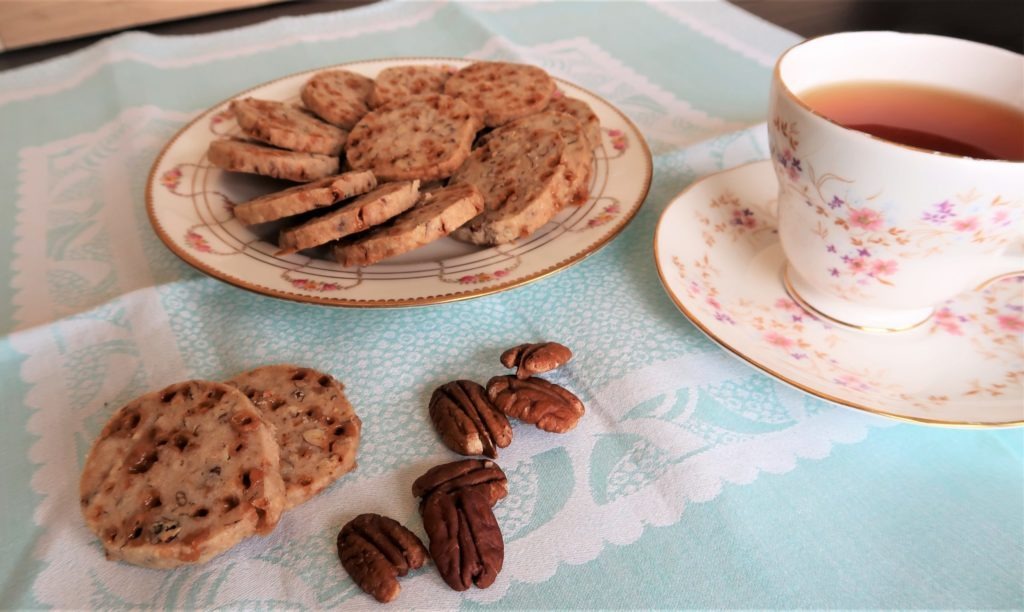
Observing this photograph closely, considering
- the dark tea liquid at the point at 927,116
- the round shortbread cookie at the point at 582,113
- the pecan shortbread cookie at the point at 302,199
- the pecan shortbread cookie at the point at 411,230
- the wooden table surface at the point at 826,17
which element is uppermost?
the dark tea liquid at the point at 927,116

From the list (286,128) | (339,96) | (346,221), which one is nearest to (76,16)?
(339,96)

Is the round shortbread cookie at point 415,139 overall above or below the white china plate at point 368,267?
above

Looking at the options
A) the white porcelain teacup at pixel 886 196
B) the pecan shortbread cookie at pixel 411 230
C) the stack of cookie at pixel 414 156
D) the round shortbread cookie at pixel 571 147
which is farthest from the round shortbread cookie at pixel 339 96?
the white porcelain teacup at pixel 886 196

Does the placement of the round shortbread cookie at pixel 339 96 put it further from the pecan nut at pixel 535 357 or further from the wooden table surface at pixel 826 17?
the wooden table surface at pixel 826 17

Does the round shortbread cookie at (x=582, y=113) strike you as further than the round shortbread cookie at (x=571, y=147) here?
Yes

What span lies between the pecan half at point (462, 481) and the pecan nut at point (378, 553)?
50mm

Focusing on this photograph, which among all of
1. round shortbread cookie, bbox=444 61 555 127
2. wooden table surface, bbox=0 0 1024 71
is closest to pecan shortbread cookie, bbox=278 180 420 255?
round shortbread cookie, bbox=444 61 555 127

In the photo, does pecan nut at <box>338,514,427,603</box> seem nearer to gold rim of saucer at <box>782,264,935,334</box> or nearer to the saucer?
the saucer

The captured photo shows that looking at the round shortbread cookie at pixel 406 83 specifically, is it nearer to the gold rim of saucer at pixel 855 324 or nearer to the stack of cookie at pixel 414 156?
the stack of cookie at pixel 414 156

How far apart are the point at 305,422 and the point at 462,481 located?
20 cm

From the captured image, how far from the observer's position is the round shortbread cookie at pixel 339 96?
1.37 meters

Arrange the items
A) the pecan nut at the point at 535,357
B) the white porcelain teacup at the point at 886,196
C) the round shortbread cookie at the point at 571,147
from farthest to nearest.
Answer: the round shortbread cookie at the point at 571,147 < the pecan nut at the point at 535,357 < the white porcelain teacup at the point at 886,196

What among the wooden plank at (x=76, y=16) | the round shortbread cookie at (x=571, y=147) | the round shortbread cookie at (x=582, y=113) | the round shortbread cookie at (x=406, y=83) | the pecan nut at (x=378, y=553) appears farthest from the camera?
the wooden plank at (x=76, y=16)

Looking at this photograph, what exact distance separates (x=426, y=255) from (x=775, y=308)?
0.53m
